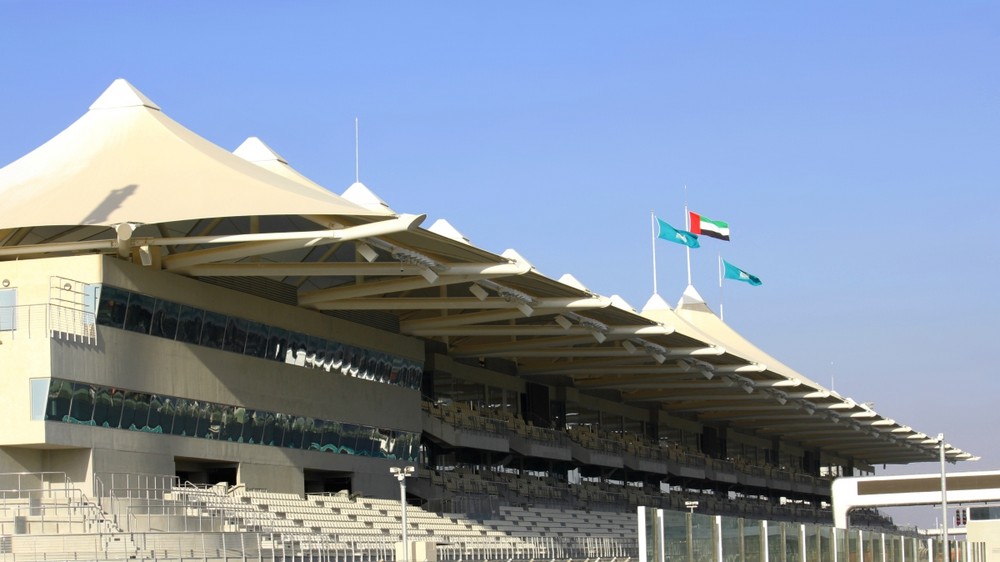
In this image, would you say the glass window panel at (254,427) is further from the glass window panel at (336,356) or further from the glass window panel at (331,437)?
the glass window panel at (336,356)

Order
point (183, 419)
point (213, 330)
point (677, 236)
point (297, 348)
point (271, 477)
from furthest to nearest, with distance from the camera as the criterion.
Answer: point (677, 236) → point (297, 348) → point (271, 477) → point (213, 330) → point (183, 419)

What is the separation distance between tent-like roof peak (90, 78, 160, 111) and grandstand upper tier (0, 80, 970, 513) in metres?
0.06

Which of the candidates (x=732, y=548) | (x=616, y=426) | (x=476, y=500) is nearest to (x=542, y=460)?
(x=616, y=426)

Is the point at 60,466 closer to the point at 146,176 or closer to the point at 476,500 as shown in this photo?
the point at 146,176

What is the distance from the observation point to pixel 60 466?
3566cm

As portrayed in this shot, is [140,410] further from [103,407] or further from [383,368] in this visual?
[383,368]

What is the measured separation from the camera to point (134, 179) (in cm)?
3662

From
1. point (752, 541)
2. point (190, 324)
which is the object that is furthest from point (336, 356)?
point (752, 541)

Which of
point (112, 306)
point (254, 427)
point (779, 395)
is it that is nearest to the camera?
point (112, 306)

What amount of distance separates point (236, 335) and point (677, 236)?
34308mm

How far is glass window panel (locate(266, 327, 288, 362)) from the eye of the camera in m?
42.4

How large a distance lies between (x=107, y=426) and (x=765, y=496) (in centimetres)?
7143

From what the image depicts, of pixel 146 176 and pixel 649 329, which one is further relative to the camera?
pixel 649 329

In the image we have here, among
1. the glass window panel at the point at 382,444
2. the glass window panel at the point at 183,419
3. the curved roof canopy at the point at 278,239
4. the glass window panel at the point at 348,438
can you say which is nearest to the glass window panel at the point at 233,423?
the glass window panel at the point at 183,419
